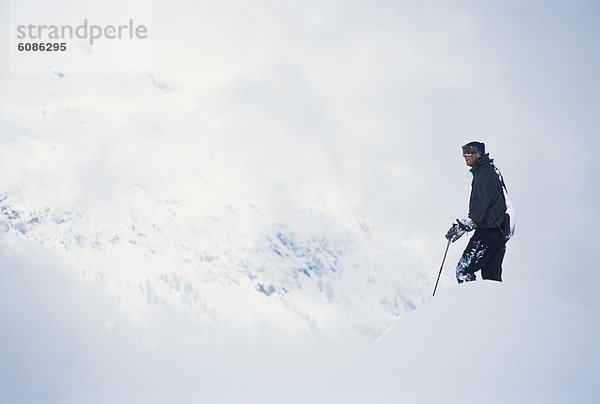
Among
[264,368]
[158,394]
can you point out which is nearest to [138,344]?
[158,394]

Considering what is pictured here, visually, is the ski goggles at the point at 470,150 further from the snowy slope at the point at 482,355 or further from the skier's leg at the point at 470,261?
the snowy slope at the point at 482,355

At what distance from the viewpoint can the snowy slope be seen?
3.44 meters

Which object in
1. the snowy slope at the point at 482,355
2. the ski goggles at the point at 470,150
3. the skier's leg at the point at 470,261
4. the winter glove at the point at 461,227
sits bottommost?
the snowy slope at the point at 482,355

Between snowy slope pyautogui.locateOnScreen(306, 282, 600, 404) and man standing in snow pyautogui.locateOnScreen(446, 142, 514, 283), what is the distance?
0.48m

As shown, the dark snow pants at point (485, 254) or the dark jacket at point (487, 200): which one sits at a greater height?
the dark jacket at point (487, 200)

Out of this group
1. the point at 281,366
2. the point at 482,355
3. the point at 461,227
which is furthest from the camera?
the point at 281,366

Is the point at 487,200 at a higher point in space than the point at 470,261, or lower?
higher

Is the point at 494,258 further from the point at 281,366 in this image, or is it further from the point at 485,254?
the point at 281,366

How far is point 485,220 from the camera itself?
4723 millimetres

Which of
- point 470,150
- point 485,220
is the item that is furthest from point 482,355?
point 470,150

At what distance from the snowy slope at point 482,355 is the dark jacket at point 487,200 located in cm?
67

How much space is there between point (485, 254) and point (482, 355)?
1.34 meters

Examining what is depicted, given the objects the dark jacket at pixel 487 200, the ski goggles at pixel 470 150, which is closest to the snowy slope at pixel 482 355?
the dark jacket at pixel 487 200

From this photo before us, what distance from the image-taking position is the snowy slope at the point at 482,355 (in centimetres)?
344
